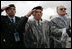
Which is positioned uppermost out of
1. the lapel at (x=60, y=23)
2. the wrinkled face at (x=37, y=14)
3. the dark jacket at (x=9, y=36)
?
the wrinkled face at (x=37, y=14)

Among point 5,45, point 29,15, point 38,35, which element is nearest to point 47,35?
point 38,35

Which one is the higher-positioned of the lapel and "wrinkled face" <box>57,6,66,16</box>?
"wrinkled face" <box>57,6,66,16</box>

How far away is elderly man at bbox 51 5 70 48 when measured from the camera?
296 inches

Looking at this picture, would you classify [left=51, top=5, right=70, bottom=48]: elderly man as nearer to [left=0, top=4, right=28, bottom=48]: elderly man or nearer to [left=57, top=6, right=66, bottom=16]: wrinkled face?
[left=57, top=6, right=66, bottom=16]: wrinkled face

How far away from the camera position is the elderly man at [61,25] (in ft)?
24.7

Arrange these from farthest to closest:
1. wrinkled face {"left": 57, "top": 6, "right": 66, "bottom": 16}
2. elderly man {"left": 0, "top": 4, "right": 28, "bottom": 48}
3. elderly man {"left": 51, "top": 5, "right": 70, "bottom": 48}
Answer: wrinkled face {"left": 57, "top": 6, "right": 66, "bottom": 16} < elderly man {"left": 51, "top": 5, "right": 70, "bottom": 48} < elderly man {"left": 0, "top": 4, "right": 28, "bottom": 48}

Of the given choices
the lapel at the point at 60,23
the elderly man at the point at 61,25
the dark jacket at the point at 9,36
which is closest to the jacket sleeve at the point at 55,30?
the elderly man at the point at 61,25

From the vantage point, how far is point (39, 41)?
750cm

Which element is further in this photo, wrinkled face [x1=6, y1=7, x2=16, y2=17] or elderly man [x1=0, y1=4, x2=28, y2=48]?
wrinkled face [x1=6, y1=7, x2=16, y2=17]

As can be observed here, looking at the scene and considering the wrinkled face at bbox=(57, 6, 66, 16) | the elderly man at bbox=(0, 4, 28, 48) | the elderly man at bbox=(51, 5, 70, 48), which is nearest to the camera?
the elderly man at bbox=(0, 4, 28, 48)

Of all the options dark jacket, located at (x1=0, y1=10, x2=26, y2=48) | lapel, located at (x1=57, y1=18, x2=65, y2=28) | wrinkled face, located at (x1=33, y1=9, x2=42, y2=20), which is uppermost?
wrinkled face, located at (x1=33, y1=9, x2=42, y2=20)

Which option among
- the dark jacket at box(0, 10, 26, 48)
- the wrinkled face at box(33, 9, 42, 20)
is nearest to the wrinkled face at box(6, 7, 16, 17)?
the dark jacket at box(0, 10, 26, 48)

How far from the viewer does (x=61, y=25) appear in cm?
777

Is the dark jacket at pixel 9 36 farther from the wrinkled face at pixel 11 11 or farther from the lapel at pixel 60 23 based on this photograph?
the lapel at pixel 60 23
